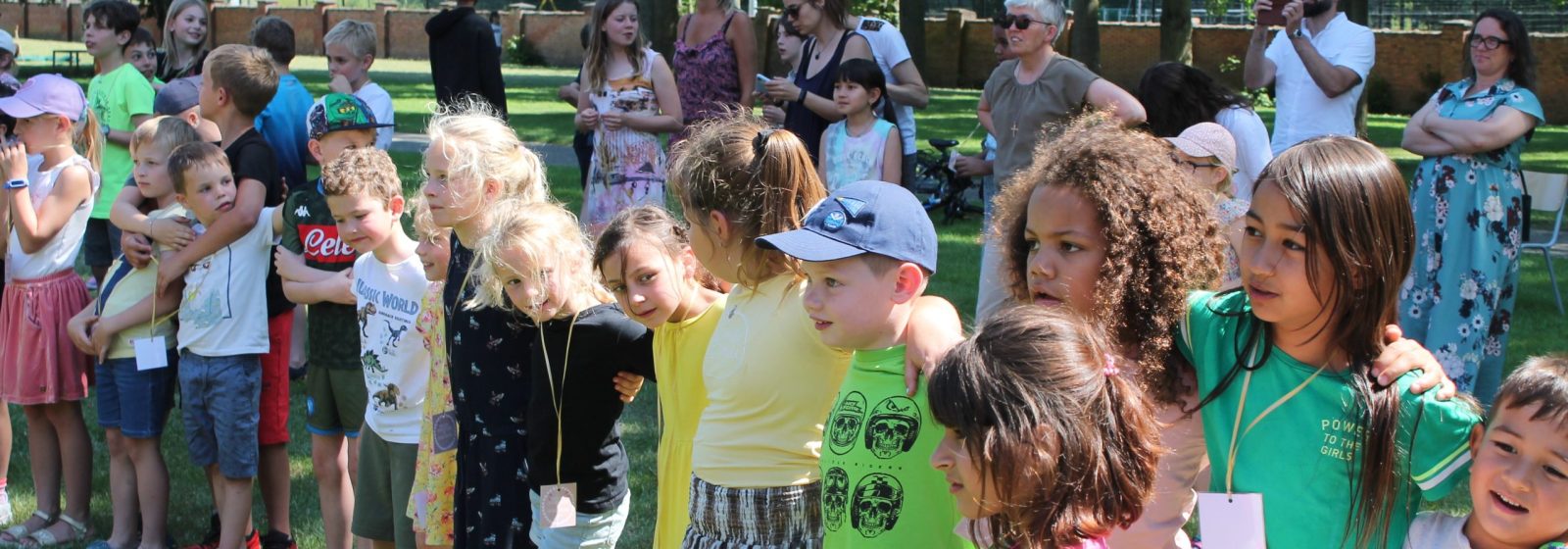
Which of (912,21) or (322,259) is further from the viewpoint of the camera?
(912,21)

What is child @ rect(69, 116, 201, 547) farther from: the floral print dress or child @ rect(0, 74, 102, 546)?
the floral print dress

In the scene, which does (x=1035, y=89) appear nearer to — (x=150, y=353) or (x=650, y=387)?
(x=650, y=387)

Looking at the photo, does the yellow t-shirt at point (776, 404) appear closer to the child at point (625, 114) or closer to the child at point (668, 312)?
the child at point (668, 312)

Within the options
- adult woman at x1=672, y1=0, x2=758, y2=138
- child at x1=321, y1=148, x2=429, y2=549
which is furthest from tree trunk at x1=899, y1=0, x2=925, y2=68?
child at x1=321, y1=148, x2=429, y2=549

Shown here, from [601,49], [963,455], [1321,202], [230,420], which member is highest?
[601,49]

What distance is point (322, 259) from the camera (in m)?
4.66

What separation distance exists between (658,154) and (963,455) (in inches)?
188

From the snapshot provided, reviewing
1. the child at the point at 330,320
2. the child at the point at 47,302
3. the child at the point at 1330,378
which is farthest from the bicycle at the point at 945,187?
the child at the point at 1330,378

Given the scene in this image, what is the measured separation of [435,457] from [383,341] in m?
0.45

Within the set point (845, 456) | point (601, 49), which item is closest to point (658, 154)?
point (601, 49)

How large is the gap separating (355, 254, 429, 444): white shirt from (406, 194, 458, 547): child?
0.07 metres

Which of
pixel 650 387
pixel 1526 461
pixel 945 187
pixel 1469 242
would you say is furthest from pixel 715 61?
pixel 945 187

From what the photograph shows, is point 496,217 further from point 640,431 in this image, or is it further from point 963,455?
point 640,431

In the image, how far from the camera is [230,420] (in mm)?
4641
